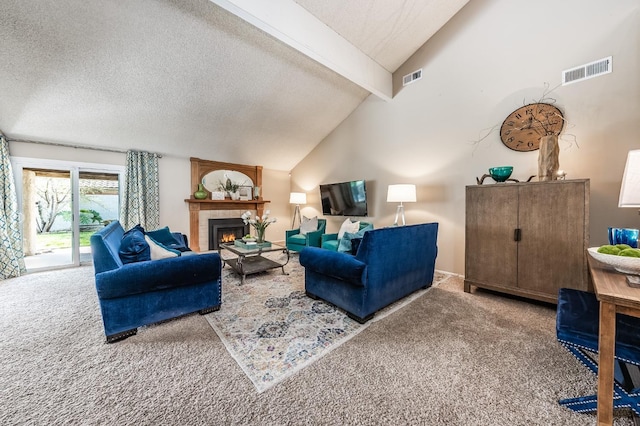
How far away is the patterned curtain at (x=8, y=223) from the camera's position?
11.4 ft

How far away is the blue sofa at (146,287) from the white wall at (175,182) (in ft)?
9.84

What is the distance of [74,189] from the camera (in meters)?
4.15

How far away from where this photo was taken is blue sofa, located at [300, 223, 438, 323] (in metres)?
2.11

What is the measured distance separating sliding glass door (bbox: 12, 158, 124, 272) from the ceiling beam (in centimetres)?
394

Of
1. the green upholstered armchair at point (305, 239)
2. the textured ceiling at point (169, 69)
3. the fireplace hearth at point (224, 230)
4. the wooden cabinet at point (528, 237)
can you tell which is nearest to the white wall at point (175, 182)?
the textured ceiling at point (169, 69)

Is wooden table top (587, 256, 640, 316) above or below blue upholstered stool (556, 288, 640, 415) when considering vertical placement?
above

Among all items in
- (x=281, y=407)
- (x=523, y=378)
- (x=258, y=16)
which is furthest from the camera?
(x=258, y=16)

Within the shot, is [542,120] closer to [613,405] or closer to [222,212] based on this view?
[613,405]

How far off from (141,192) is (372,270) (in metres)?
4.68

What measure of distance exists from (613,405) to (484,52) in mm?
3908

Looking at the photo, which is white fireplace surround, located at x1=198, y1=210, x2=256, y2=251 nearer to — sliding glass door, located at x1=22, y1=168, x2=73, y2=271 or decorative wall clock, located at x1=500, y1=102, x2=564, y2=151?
sliding glass door, located at x1=22, y1=168, x2=73, y2=271

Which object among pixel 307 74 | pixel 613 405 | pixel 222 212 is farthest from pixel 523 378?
pixel 222 212

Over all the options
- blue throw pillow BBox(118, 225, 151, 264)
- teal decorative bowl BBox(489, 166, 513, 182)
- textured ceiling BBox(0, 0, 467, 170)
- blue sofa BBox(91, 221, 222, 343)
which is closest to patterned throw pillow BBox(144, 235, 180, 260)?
blue throw pillow BBox(118, 225, 151, 264)

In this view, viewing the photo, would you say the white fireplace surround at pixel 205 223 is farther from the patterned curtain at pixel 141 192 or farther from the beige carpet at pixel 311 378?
the beige carpet at pixel 311 378
